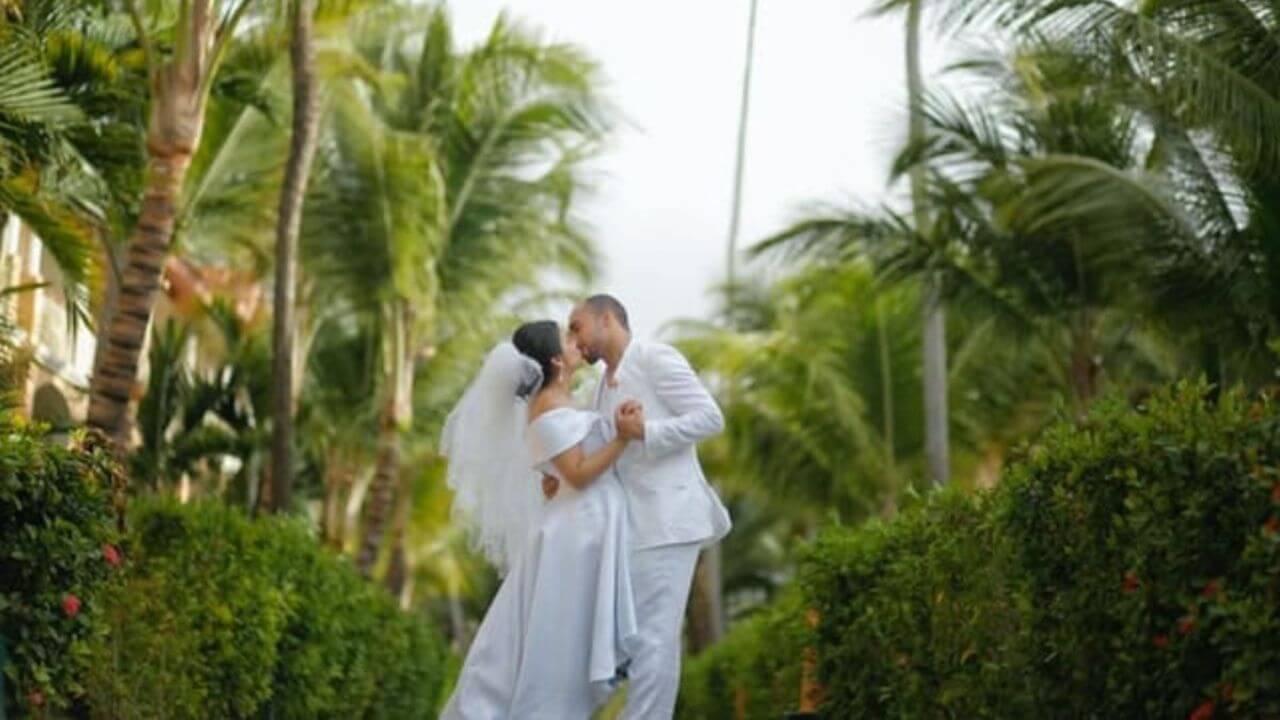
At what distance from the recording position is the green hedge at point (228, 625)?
10344 mm

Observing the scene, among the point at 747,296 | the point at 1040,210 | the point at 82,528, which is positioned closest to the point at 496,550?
the point at 82,528

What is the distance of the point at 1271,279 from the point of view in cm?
1596

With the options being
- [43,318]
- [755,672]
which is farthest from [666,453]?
[43,318]

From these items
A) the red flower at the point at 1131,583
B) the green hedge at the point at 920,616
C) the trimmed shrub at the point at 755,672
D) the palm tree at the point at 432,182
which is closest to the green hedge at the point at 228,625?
the trimmed shrub at the point at 755,672

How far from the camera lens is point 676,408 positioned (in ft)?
30.3

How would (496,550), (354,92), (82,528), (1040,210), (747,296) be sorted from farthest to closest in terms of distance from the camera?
(747,296)
(354,92)
(1040,210)
(496,550)
(82,528)

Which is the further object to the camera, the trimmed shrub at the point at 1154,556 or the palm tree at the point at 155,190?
the palm tree at the point at 155,190

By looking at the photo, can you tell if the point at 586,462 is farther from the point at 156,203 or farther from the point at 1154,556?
the point at 156,203

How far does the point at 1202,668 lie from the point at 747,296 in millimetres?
27652

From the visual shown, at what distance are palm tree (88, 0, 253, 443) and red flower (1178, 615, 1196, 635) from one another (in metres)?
9.34

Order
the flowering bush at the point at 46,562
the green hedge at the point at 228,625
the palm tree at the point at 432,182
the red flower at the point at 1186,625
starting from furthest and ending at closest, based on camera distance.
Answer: the palm tree at the point at 432,182 → the green hedge at the point at 228,625 → the flowering bush at the point at 46,562 → the red flower at the point at 1186,625

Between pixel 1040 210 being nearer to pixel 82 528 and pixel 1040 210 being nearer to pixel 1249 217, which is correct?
pixel 1249 217

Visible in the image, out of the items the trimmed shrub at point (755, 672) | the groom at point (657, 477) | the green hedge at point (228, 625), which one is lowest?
the trimmed shrub at point (755, 672)

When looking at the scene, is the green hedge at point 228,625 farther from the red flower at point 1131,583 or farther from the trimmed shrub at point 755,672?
the red flower at point 1131,583
